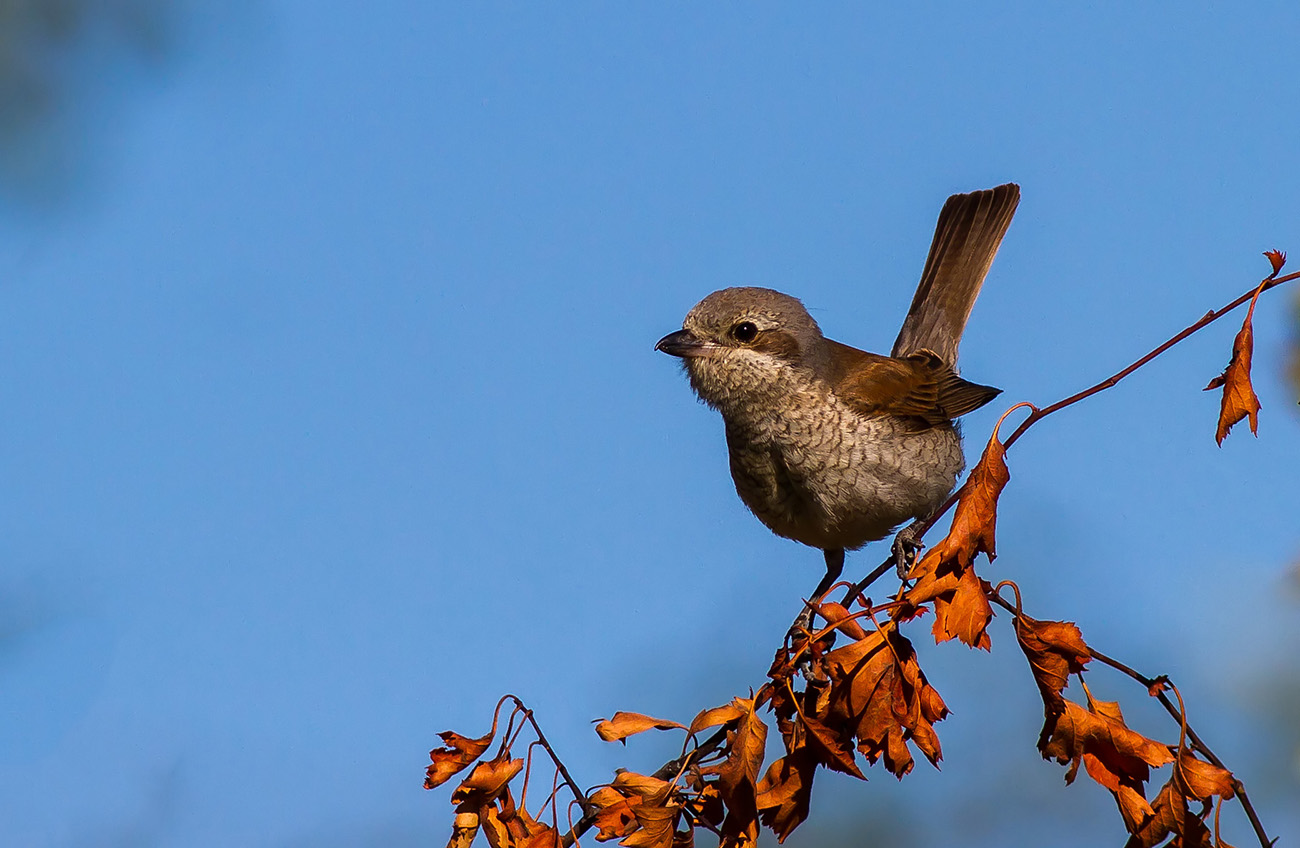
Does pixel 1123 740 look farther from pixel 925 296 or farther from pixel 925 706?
pixel 925 296

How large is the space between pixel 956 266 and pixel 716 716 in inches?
162

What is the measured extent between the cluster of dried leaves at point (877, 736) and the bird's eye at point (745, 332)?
2.20 metres

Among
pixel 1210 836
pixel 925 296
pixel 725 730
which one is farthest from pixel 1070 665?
pixel 925 296

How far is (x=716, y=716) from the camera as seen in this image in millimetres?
2756

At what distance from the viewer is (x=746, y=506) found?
5.25 meters

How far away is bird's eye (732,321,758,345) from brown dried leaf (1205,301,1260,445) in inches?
98.4

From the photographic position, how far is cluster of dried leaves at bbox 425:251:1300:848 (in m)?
2.67

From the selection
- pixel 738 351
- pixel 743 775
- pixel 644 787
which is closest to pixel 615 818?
pixel 644 787

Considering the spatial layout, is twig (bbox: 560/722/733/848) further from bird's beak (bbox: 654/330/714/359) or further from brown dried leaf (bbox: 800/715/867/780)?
bird's beak (bbox: 654/330/714/359)

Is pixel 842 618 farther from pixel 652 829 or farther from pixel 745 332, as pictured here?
pixel 745 332

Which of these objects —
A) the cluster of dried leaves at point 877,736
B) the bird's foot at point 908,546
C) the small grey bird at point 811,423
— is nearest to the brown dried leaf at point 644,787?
the cluster of dried leaves at point 877,736

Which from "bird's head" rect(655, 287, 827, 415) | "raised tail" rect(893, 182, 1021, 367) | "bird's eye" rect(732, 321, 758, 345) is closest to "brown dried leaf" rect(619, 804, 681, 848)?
"bird's head" rect(655, 287, 827, 415)

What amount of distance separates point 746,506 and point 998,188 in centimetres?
235

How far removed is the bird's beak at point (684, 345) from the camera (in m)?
4.93
